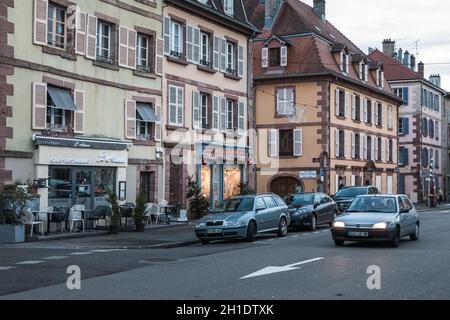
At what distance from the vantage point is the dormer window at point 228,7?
108ft

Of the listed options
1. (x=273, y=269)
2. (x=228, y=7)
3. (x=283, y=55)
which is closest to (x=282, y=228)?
(x=273, y=269)

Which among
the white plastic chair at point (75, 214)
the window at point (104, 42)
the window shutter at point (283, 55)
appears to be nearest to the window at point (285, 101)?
the window shutter at point (283, 55)

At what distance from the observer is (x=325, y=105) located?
142 feet

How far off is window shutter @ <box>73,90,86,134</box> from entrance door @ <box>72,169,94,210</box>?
4.79 feet

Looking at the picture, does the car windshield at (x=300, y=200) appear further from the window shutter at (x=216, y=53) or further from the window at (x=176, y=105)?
the window shutter at (x=216, y=53)

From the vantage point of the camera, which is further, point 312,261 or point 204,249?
point 204,249

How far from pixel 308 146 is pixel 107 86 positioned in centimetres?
2110

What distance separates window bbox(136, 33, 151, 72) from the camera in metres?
27.2

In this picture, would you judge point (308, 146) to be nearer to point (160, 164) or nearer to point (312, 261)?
point (160, 164)

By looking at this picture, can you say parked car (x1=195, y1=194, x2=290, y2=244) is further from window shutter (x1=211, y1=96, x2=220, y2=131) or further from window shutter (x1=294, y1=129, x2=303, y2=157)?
window shutter (x1=294, y1=129, x2=303, y2=157)

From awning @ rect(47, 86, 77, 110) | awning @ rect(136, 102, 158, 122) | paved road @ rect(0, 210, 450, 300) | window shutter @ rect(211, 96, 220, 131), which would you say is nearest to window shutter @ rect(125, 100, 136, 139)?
awning @ rect(136, 102, 158, 122)

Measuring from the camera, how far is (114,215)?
22312 mm

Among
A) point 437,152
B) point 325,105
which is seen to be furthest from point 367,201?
point 437,152

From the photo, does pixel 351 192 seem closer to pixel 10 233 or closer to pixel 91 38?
pixel 91 38
